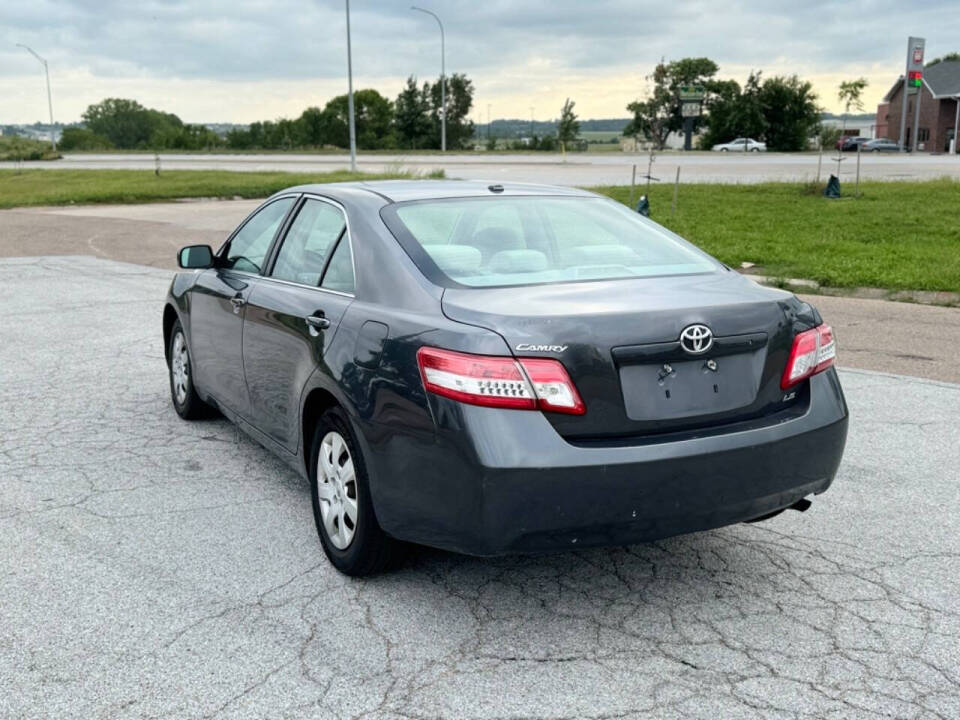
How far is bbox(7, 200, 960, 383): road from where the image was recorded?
859 centimetres

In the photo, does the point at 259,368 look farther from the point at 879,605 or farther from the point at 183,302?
the point at 879,605

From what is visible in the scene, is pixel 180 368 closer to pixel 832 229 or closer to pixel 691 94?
pixel 832 229

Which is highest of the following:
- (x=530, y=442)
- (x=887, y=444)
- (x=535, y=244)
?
(x=535, y=244)

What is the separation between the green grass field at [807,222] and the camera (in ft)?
43.2

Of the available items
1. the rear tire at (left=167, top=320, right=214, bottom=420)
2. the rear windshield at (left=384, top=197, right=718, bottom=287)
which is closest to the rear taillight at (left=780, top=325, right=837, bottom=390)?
the rear windshield at (left=384, top=197, right=718, bottom=287)

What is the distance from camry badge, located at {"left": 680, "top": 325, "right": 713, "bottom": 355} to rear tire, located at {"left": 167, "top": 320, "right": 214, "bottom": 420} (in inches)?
142

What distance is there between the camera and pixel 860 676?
3.28 metres

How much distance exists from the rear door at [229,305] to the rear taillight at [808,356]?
8.57 feet

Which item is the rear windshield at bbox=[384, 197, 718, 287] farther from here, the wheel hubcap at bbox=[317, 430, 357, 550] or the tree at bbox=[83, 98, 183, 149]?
the tree at bbox=[83, 98, 183, 149]

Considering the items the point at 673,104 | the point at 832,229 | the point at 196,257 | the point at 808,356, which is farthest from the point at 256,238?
the point at 673,104

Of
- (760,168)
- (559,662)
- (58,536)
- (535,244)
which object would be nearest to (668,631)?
(559,662)

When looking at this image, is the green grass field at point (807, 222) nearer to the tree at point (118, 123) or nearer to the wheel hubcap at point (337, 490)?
the wheel hubcap at point (337, 490)

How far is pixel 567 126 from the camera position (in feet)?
243

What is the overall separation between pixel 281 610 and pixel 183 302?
2916mm
